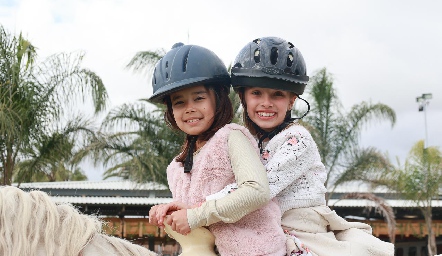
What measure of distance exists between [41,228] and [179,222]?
1.49 feet

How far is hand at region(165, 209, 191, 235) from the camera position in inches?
74.5

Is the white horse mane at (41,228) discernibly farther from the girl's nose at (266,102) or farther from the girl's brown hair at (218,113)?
the girl's nose at (266,102)

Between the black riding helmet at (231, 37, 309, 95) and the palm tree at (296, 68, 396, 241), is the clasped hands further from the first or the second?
the palm tree at (296, 68, 396, 241)

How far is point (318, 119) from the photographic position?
42.5ft

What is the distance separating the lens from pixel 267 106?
2.30 m

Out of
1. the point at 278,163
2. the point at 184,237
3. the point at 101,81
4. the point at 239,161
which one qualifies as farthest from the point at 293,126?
the point at 101,81

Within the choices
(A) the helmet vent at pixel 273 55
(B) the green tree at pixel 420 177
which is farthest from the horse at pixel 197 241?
(B) the green tree at pixel 420 177

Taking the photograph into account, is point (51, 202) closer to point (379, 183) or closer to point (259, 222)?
point (259, 222)

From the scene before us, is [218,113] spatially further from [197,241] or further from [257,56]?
[197,241]

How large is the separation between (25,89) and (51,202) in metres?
8.29

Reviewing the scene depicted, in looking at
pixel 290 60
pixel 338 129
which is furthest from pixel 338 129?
pixel 290 60

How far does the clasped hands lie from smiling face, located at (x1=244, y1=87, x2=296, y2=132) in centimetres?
55

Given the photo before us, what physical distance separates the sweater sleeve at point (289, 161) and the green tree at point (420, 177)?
1517cm

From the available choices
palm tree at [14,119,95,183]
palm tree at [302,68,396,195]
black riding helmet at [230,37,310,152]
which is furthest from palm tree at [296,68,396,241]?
black riding helmet at [230,37,310,152]
